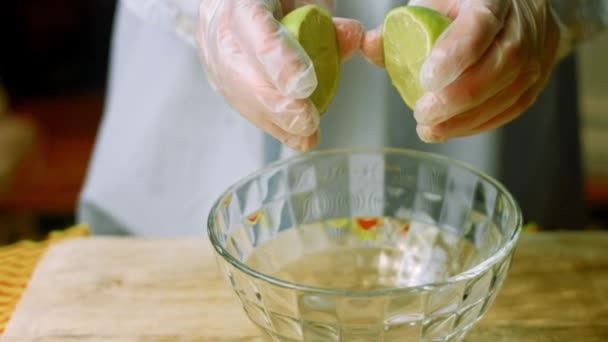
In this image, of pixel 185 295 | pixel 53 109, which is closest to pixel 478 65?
pixel 185 295

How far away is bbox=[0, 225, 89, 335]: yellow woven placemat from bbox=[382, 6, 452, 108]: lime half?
33cm

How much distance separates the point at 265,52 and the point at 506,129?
416 mm

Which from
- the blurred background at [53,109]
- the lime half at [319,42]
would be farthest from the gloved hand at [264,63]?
the blurred background at [53,109]

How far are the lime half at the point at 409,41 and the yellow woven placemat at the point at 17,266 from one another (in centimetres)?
33

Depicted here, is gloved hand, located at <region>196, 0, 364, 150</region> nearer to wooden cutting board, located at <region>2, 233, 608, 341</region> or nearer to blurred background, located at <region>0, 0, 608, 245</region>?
wooden cutting board, located at <region>2, 233, 608, 341</region>

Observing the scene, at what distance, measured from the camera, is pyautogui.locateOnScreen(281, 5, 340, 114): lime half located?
502 millimetres

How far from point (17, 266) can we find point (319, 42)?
0.32 metres

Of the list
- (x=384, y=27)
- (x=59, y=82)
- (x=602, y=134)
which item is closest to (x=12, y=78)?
(x=59, y=82)

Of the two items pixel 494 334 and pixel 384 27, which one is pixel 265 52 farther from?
pixel 494 334

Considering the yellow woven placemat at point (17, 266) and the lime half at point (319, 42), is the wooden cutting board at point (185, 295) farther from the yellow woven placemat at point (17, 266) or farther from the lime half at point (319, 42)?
the lime half at point (319, 42)

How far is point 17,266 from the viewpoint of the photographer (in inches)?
25.2

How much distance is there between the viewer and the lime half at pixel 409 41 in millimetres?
503

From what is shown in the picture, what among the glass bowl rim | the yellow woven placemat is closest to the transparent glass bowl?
the glass bowl rim

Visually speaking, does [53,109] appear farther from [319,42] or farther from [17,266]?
[319,42]
